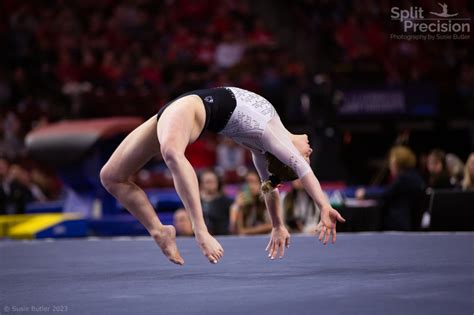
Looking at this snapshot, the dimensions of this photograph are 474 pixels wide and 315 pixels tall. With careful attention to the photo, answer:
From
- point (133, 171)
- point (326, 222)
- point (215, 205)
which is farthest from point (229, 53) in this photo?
point (326, 222)

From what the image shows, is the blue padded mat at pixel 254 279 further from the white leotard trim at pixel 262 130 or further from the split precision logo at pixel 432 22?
the split precision logo at pixel 432 22

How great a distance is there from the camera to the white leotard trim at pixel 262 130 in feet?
14.3

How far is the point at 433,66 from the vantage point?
12031mm

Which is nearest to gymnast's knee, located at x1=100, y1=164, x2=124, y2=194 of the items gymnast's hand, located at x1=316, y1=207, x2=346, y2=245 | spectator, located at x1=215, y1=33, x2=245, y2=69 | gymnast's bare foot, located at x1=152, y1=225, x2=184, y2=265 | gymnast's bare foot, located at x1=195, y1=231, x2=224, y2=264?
gymnast's bare foot, located at x1=152, y1=225, x2=184, y2=265

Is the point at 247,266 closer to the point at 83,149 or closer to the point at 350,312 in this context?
the point at 350,312

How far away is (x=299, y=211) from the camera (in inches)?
325

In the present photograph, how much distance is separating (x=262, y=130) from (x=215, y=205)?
3565 millimetres

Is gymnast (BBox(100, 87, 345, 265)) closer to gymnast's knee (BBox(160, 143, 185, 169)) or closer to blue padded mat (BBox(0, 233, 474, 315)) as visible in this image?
gymnast's knee (BBox(160, 143, 185, 169))

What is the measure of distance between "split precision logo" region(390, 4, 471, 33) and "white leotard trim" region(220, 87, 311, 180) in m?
6.11

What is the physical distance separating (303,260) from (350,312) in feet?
6.69

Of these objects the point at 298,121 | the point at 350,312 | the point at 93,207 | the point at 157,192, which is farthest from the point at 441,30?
the point at 350,312

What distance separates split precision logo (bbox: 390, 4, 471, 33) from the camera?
10.4 m

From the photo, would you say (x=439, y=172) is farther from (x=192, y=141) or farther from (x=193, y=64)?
(x=193, y=64)

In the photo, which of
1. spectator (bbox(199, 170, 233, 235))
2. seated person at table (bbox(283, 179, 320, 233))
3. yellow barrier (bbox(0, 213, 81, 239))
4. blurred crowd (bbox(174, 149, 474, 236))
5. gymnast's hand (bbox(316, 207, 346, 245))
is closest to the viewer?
gymnast's hand (bbox(316, 207, 346, 245))
